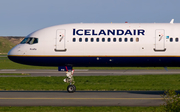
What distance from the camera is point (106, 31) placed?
91.2 feet

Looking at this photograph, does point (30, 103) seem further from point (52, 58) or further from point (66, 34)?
point (66, 34)

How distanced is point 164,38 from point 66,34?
321 inches

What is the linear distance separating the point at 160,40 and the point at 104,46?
4.62m

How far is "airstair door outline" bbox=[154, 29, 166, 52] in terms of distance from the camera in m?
27.2

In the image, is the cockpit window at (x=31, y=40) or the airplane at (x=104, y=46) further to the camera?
the cockpit window at (x=31, y=40)

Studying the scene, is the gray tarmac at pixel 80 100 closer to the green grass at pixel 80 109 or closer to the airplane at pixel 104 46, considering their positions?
the green grass at pixel 80 109

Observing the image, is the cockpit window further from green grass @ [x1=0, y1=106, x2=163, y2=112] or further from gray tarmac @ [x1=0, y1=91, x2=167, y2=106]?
green grass @ [x1=0, y1=106, x2=163, y2=112]

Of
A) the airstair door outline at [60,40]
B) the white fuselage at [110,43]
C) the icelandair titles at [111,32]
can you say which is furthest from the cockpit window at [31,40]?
the icelandair titles at [111,32]

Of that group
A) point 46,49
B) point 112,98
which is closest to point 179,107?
point 112,98

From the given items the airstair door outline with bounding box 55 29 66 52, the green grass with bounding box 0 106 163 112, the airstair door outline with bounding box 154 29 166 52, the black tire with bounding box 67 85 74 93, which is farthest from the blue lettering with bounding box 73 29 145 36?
the green grass with bounding box 0 106 163 112

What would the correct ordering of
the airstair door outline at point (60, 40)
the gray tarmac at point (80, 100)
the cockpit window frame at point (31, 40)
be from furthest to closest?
the cockpit window frame at point (31, 40)
the airstair door outline at point (60, 40)
the gray tarmac at point (80, 100)

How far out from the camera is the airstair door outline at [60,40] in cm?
2786

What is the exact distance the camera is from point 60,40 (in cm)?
2805

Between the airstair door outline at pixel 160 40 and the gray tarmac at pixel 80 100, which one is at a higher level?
the airstair door outline at pixel 160 40
